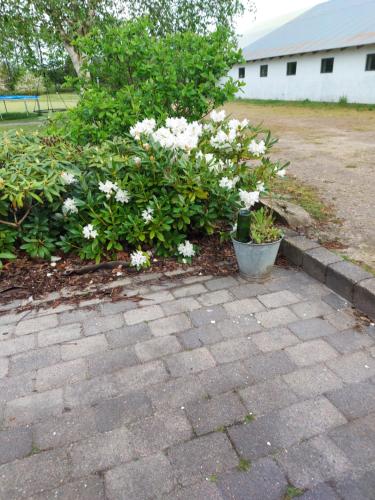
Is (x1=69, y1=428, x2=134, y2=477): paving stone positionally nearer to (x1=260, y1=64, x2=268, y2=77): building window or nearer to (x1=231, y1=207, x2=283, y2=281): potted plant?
(x1=231, y1=207, x2=283, y2=281): potted plant

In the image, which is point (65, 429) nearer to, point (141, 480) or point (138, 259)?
point (141, 480)

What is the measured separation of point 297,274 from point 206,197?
974 millimetres

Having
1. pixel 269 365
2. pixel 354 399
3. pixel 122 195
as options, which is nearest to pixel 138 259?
pixel 122 195

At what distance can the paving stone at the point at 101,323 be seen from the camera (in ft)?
8.08

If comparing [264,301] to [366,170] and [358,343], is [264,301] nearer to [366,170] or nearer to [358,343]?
[358,343]

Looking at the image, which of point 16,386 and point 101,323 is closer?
point 16,386

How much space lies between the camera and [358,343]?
2.25 meters

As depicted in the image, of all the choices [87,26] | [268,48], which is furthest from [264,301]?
A: [268,48]

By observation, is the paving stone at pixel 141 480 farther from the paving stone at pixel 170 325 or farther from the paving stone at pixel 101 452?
the paving stone at pixel 170 325

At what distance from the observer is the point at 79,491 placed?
1482mm

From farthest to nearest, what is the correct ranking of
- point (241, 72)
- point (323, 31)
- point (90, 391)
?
1. point (241, 72)
2. point (323, 31)
3. point (90, 391)

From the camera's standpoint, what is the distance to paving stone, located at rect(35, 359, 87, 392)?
203cm

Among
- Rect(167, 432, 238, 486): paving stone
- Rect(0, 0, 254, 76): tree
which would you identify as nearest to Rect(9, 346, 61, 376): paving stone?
Rect(167, 432, 238, 486): paving stone

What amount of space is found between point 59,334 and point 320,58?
21361 millimetres
